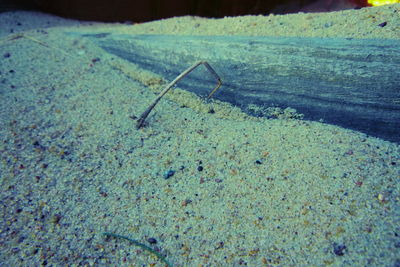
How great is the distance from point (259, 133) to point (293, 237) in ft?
1.87

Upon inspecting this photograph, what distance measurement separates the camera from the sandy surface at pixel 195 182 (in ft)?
2.87

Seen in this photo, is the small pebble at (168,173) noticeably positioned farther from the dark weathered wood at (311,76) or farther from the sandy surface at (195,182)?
the dark weathered wood at (311,76)

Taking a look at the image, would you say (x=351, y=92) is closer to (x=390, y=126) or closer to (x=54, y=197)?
(x=390, y=126)

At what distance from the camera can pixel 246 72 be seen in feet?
4.70

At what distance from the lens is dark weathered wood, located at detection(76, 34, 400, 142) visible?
3.58 feet

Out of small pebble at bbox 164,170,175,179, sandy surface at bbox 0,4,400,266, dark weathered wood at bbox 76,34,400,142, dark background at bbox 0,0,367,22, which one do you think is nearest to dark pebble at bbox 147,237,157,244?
sandy surface at bbox 0,4,400,266

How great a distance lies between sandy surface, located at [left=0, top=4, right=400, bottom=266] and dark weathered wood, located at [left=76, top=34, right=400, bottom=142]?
82mm

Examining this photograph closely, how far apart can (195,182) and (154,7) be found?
311 cm

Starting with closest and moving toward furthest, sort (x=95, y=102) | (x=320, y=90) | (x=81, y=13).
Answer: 1. (x=320, y=90)
2. (x=95, y=102)
3. (x=81, y=13)

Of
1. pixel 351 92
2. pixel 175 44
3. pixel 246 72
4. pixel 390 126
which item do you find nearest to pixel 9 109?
pixel 175 44

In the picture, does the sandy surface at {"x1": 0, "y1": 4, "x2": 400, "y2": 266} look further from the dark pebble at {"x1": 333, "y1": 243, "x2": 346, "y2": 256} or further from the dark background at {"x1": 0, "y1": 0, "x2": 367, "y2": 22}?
the dark background at {"x1": 0, "y1": 0, "x2": 367, "y2": 22}

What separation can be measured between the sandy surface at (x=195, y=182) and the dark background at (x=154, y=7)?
1.70 m

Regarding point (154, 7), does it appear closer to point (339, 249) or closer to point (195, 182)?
point (195, 182)

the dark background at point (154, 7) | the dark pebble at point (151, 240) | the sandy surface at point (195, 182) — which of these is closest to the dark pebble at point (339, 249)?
the sandy surface at point (195, 182)
